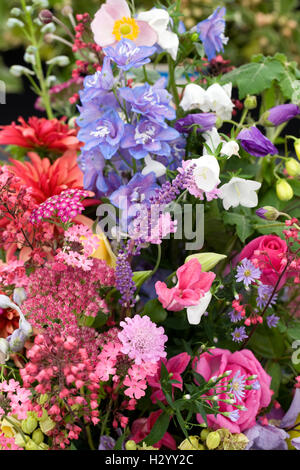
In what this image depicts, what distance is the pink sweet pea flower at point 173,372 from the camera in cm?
51

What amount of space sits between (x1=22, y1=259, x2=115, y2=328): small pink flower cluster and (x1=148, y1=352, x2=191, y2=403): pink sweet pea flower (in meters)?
0.09

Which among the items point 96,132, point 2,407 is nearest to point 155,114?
point 96,132

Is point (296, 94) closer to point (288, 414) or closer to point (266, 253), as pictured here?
point (266, 253)

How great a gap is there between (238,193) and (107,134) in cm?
16

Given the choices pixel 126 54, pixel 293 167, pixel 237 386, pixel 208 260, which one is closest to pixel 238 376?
pixel 237 386

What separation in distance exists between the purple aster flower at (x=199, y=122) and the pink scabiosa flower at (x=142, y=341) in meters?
0.24

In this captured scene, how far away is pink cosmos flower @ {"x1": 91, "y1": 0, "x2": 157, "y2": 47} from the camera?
57cm

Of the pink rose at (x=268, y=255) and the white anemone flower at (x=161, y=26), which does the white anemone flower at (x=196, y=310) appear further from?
the white anemone flower at (x=161, y=26)

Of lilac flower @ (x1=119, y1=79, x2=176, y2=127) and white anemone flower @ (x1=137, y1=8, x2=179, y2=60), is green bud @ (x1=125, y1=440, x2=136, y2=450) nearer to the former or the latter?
lilac flower @ (x1=119, y1=79, x2=176, y2=127)

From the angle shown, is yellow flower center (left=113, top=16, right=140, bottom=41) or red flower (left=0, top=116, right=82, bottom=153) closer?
yellow flower center (left=113, top=16, right=140, bottom=41)

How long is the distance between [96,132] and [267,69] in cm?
29

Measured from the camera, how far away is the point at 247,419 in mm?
527

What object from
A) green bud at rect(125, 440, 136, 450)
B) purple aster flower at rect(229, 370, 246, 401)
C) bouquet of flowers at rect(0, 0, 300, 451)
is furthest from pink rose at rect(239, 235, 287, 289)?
green bud at rect(125, 440, 136, 450)

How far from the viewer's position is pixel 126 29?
0.56 meters
